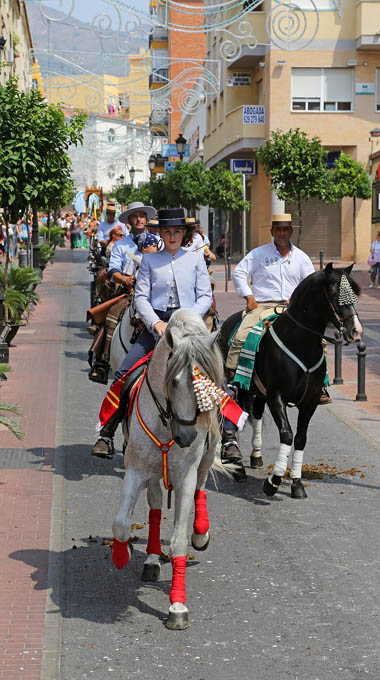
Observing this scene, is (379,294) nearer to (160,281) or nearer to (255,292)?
(255,292)

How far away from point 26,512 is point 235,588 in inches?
89.0

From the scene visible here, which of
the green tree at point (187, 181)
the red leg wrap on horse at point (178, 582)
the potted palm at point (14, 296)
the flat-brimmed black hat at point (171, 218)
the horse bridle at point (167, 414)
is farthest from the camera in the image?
the green tree at point (187, 181)

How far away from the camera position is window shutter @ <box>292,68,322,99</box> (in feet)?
142

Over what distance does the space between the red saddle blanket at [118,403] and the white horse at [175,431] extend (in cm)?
50

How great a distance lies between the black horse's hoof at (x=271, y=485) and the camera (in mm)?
8148

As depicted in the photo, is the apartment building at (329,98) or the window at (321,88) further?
the window at (321,88)

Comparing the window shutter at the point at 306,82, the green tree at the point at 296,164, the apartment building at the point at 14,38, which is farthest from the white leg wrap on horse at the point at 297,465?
the window shutter at the point at 306,82

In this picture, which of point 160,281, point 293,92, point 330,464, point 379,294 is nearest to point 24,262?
point 379,294

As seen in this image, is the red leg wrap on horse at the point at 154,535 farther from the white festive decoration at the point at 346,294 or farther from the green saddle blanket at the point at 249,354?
the green saddle blanket at the point at 249,354

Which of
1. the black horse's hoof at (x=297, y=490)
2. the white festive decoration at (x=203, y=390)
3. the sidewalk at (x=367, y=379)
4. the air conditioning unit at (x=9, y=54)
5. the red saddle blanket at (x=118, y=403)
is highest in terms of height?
the air conditioning unit at (x=9, y=54)

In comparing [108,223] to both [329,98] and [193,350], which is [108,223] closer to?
[193,350]

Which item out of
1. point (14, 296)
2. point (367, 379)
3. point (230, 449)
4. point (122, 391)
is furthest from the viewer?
point (14, 296)

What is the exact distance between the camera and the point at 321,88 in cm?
4328

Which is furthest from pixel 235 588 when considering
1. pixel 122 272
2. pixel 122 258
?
pixel 122 258
